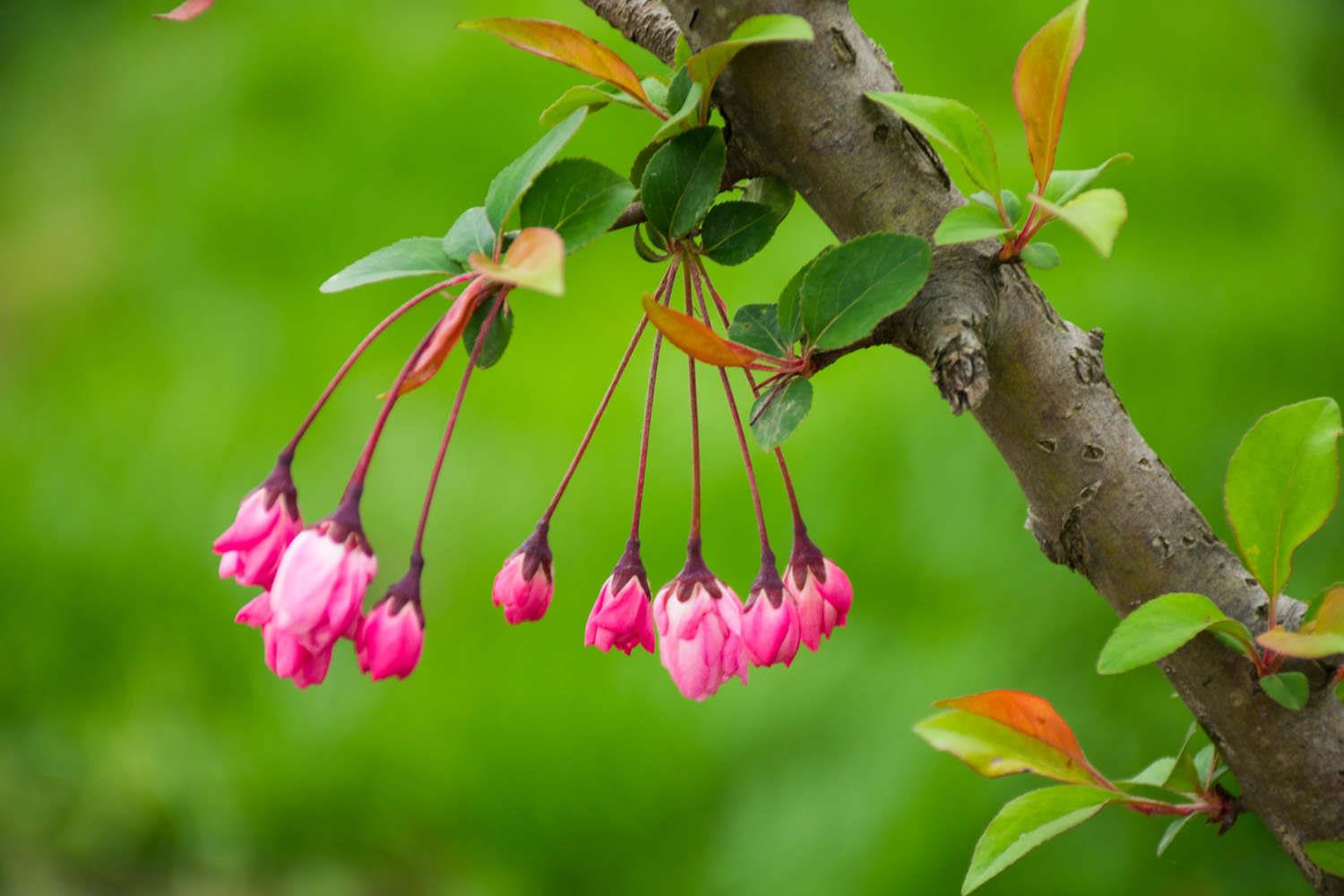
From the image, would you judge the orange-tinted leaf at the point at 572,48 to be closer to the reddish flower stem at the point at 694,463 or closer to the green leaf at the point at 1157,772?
the reddish flower stem at the point at 694,463

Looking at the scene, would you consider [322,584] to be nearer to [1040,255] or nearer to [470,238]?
[470,238]

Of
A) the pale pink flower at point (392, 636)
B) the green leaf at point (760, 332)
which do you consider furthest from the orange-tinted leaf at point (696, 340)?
the pale pink flower at point (392, 636)

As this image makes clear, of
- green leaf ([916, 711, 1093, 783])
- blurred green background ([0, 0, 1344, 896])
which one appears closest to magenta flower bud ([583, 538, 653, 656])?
green leaf ([916, 711, 1093, 783])

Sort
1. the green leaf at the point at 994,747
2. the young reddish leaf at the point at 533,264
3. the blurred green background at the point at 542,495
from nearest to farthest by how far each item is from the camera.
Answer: the young reddish leaf at the point at 533,264 < the green leaf at the point at 994,747 < the blurred green background at the point at 542,495

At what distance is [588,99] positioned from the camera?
408 mm

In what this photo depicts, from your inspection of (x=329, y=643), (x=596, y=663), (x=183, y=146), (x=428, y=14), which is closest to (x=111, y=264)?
(x=183, y=146)

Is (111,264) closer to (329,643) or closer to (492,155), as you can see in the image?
(492,155)

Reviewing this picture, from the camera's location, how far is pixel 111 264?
6.15 ft

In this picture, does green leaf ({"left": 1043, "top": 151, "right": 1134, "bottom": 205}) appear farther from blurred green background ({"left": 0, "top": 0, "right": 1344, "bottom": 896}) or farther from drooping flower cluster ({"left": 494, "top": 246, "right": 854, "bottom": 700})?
blurred green background ({"left": 0, "top": 0, "right": 1344, "bottom": 896})

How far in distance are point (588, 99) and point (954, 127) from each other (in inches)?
4.7

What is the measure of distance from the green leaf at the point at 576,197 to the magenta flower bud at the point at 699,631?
122 mm

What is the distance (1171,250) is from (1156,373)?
179mm

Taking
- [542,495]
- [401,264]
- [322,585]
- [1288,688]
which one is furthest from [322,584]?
[542,495]

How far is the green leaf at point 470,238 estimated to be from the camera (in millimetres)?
380
